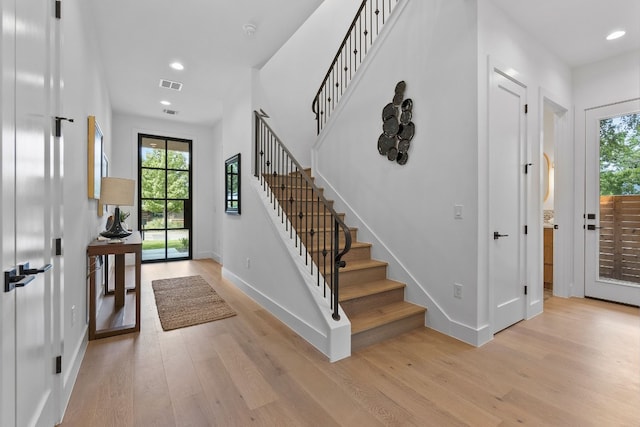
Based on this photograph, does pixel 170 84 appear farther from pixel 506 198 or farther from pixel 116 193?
pixel 506 198

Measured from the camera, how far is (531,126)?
3164mm

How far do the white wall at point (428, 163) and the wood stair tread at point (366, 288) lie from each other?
0.41 ft

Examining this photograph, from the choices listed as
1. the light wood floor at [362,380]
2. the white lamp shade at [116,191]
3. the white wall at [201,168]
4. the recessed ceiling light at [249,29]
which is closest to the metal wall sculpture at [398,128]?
the recessed ceiling light at [249,29]

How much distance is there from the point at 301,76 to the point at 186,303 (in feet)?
13.6

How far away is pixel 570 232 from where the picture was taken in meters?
4.02

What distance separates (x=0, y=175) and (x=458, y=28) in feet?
10.6

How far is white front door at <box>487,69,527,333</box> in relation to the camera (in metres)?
2.71

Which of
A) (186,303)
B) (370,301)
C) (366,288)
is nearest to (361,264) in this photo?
(366,288)

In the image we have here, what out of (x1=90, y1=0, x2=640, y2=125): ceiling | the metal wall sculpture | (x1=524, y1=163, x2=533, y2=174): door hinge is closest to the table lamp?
(x1=90, y1=0, x2=640, y2=125): ceiling

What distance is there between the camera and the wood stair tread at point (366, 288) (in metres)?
2.79

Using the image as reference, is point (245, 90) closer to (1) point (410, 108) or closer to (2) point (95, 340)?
(1) point (410, 108)

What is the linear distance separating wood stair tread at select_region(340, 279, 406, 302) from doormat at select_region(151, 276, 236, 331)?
4.35 ft

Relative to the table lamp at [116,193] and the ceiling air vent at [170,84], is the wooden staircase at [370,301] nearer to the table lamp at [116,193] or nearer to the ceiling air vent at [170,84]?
the table lamp at [116,193]

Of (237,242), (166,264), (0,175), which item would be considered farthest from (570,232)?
(166,264)
